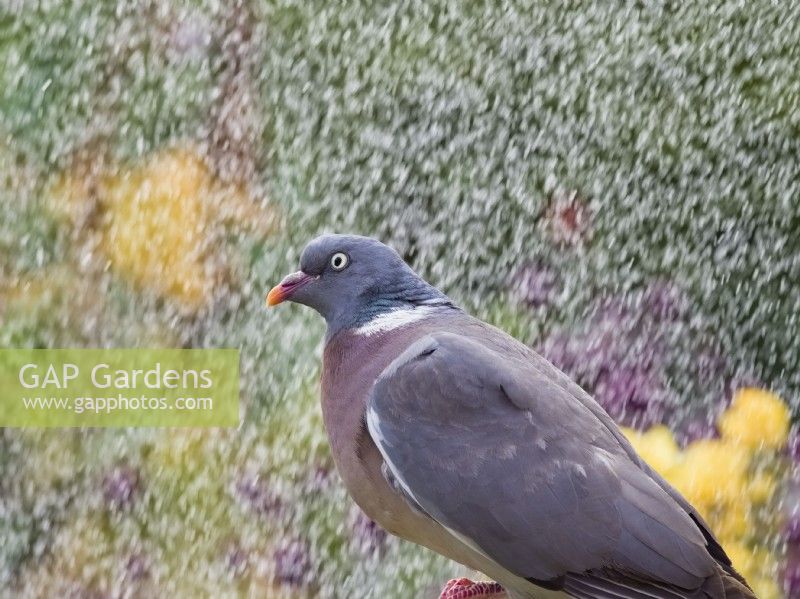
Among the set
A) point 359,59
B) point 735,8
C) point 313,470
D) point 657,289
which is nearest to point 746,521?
point 657,289

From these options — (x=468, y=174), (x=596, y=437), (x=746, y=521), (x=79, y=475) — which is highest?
(x=468, y=174)

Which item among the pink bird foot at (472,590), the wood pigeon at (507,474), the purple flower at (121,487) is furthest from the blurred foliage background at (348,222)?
the wood pigeon at (507,474)

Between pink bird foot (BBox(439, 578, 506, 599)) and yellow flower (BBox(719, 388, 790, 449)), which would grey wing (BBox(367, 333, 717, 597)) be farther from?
yellow flower (BBox(719, 388, 790, 449))

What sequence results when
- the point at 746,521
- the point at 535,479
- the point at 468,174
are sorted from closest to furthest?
the point at 535,479, the point at 746,521, the point at 468,174

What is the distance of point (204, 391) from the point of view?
A: 1.72 meters

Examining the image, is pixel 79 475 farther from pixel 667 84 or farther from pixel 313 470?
pixel 667 84

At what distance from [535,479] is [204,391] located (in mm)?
829

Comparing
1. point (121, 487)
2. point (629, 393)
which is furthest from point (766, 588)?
point (121, 487)

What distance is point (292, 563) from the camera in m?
1.74

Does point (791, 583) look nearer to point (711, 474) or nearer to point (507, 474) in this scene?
point (711, 474)

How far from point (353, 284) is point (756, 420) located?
0.88 m

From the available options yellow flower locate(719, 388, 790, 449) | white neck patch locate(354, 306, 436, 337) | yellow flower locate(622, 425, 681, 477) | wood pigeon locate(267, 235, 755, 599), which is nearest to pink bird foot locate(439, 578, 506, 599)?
wood pigeon locate(267, 235, 755, 599)

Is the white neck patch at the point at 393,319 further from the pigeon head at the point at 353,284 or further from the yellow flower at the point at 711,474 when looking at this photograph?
the yellow flower at the point at 711,474

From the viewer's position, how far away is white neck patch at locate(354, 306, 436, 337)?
3.82 feet
